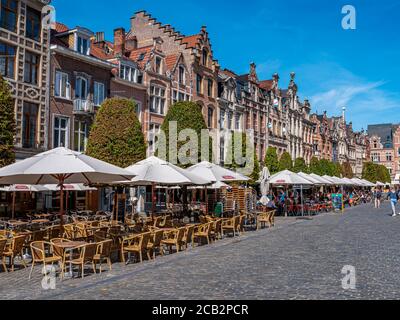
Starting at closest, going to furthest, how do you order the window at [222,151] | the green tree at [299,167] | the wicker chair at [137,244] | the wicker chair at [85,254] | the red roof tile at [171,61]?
1. the wicker chair at [85,254]
2. the wicker chair at [137,244]
3. the red roof tile at [171,61]
4. the window at [222,151]
5. the green tree at [299,167]

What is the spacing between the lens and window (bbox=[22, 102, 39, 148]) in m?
25.5

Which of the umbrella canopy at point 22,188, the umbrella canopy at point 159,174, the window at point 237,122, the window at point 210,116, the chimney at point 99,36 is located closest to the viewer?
the umbrella canopy at point 159,174

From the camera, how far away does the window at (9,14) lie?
24.3 m

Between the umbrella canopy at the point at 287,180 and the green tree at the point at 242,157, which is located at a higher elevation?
the green tree at the point at 242,157

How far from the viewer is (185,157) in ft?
91.4

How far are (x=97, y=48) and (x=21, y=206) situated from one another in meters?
14.5

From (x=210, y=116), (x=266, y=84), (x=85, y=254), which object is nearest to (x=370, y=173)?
(x=266, y=84)

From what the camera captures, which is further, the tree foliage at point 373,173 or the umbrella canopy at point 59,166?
the tree foliage at point 373,173

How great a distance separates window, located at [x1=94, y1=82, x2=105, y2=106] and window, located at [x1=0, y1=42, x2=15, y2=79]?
6180 mm

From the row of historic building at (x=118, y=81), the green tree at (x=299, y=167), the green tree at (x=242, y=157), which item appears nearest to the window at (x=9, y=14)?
the row of historic building at (x=118, y=81)

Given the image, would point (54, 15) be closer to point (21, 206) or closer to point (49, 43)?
point (49, 43)

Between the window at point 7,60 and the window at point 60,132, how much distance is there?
3859 millimetres

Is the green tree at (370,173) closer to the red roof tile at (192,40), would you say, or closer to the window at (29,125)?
the red roof tile at (192,40)

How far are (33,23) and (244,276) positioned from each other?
72.3 feet
